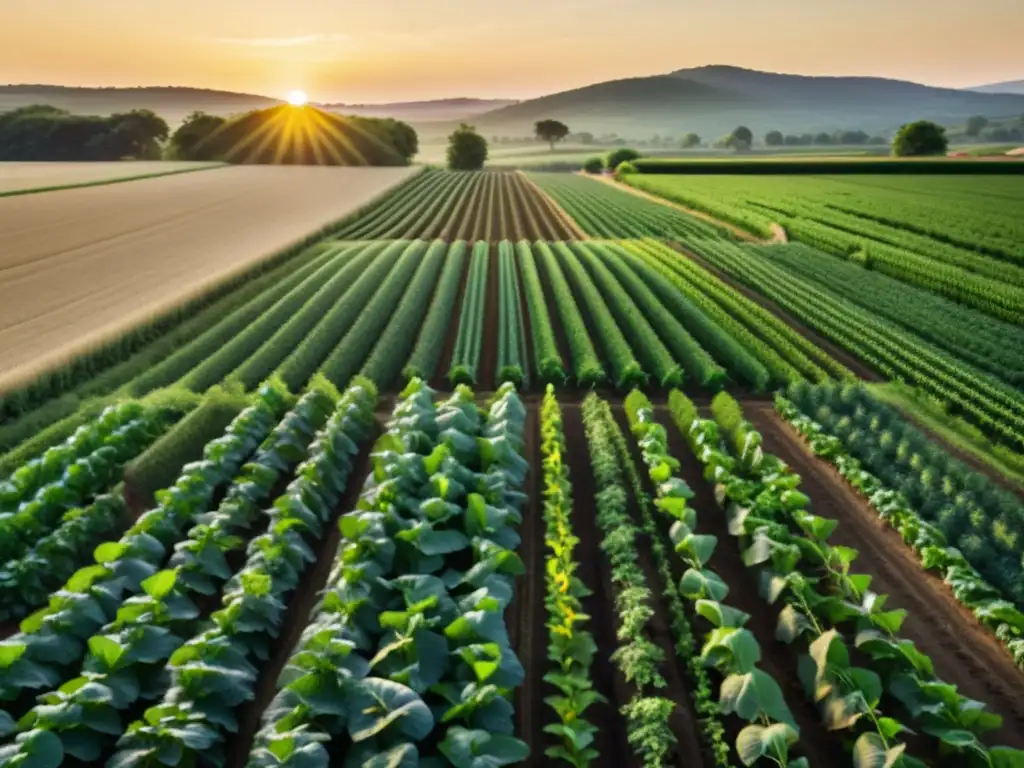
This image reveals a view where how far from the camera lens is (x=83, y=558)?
30.3 ft

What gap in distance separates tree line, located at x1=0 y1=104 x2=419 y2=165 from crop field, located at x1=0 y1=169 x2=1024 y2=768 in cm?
7803

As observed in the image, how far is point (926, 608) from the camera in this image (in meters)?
8.70

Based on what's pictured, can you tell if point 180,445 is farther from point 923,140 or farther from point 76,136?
point 76,136

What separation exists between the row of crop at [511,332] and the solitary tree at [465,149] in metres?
75.2

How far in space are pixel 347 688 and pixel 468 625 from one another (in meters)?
1.18

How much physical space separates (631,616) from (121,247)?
2848 centimetres

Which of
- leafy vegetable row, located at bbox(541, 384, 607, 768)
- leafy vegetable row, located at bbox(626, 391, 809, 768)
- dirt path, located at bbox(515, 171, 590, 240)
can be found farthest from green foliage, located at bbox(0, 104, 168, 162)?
leafy vegetable row, located at bbox(626, 391, 809, 768)

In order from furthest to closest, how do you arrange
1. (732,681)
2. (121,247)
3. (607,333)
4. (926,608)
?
1. (121,247)
2. (607,333)
3. (926,608)
4. (732,681)

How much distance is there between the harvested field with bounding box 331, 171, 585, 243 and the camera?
36062mm

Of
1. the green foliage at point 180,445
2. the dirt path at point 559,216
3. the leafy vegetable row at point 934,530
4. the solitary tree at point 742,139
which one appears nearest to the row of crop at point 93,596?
the green foliage at point 180,445

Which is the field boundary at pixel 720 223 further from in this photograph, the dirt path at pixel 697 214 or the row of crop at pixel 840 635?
the row of crop at pixel 840 635

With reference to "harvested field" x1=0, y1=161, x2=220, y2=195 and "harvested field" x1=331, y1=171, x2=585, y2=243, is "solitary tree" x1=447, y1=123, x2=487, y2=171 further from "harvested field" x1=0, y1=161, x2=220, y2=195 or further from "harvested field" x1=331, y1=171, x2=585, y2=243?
"harvested field" x1=331, y1=171, x2=585, y2=243

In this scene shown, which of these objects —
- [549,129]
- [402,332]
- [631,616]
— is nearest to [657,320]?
[402,332]

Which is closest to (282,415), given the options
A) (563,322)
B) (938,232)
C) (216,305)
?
(563,322)
